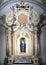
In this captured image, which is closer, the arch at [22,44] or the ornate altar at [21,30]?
the ornate altar at [21,30]

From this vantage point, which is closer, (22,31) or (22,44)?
(22,31)

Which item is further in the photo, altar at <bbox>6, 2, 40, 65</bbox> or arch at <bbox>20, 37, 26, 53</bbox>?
arch at <bbox>20, 37, 26, 53</bbox>

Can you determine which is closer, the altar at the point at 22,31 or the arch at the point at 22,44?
the altar at the point at 22,31

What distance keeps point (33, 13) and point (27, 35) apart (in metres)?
1.46

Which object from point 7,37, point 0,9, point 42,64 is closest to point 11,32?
point 7,37

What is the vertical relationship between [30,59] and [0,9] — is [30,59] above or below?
below

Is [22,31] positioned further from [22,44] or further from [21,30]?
[22,44]

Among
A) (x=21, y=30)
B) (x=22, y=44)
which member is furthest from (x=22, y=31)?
(x=22, y=44)

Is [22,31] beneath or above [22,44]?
above

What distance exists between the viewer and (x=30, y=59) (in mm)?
16406

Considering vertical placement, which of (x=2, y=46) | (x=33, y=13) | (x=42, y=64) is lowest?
(x=42, y=64)

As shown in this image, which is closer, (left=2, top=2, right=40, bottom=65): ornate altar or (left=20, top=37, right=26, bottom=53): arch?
(left=2, top=2, right=40, bottom=65): ornate altar

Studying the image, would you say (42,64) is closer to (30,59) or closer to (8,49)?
(30,59)

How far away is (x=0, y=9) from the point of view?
1612 cm
